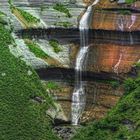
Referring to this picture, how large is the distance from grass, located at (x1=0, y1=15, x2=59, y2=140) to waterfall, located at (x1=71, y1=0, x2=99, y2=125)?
256 centimetres

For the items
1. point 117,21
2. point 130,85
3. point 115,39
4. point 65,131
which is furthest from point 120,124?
A: point 117,21

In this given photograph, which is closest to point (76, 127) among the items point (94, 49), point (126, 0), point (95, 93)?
point (95, 93)

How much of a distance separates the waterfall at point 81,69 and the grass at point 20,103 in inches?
101

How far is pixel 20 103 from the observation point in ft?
138

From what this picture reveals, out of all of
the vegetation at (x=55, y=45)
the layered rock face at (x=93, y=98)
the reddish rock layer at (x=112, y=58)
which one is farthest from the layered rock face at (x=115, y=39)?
the vegetation at (x=55, y=45)

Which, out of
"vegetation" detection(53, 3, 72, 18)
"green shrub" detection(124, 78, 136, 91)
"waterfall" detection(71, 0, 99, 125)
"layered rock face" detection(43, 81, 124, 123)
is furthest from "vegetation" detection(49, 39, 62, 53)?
"green shrub" detection(124, 78, 136, 91)

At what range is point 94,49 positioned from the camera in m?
48.8

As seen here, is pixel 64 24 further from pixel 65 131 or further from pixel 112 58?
pixel 65 131

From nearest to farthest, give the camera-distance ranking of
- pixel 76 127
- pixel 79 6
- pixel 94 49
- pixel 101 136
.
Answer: pixel 101 136 < pixel 76 127 < pixel 94 49 < pixel 79 6

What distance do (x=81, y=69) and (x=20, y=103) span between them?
6780mm

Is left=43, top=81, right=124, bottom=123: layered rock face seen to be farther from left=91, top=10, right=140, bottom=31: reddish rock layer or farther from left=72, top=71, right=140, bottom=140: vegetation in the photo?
left=91, top=10, right=140, bottom=31: reddish rock layer

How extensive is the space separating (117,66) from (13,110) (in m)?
8.38

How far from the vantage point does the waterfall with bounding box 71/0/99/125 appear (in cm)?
4613

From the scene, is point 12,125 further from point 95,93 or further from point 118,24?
point 118,24
